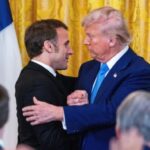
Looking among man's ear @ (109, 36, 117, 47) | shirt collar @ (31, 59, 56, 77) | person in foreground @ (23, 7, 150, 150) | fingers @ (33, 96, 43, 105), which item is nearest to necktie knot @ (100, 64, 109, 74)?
person in foreground @ (23, 7, 150, 150)

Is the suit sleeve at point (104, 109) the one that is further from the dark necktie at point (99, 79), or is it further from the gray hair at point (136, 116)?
the gray hair at point (136, 116)

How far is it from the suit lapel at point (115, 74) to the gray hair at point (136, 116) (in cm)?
95

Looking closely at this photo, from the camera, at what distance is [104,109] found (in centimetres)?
239

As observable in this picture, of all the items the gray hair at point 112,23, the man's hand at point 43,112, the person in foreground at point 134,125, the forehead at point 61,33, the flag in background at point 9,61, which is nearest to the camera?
the person in foreground at point 134,125

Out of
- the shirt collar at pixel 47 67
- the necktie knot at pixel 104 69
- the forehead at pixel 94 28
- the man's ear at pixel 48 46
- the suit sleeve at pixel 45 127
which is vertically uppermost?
the forehead at pixel 94 28

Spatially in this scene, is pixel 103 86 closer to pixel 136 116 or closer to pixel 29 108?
pixel 29 108

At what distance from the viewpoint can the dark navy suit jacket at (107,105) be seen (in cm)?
239

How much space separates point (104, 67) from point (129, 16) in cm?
89

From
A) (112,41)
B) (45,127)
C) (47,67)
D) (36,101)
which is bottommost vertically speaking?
(45,127)

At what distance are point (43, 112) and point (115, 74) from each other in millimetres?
407

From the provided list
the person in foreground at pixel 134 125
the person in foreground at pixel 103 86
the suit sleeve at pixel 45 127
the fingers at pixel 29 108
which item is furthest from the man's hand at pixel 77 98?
the person in foreground at pixel 134 125

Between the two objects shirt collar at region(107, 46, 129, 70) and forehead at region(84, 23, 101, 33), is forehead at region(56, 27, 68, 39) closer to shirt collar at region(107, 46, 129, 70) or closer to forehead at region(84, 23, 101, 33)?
forehead at region(84, 23, 101, 33)

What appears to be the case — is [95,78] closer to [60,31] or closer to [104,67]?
[104,67]

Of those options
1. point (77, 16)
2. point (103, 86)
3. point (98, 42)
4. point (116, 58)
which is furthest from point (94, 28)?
point (77, 16)
